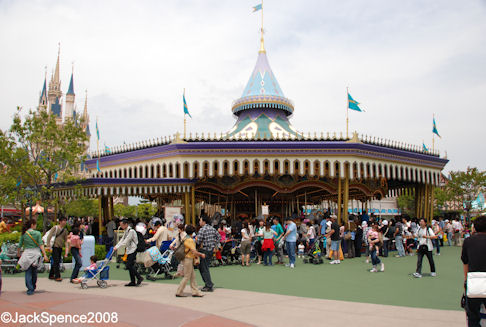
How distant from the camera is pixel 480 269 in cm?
593

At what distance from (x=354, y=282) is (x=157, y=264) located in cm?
610

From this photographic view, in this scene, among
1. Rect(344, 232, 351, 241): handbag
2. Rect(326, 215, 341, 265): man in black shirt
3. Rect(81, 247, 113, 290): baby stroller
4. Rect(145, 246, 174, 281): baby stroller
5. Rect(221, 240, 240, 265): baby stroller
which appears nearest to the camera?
Rect(81, 247, 113, 290): baby stroller

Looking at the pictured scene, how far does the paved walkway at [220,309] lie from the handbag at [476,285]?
1893mm

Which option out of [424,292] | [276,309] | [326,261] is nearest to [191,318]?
[276,309]

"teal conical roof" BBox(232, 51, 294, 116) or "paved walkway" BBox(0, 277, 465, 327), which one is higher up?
"teal conical roof" BBox(232, 51, 294, 116)

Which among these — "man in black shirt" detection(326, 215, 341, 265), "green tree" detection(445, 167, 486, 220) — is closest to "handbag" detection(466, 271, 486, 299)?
"man in black shirt" detection(326, 215, 341, 265)

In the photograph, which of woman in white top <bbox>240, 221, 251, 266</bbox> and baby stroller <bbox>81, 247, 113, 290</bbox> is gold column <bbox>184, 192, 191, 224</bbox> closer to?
woman in white top <bbox>240, 221, 251, 266</bbox>

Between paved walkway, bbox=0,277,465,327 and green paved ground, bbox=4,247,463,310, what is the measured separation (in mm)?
908

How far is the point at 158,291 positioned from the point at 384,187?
27.4 metres

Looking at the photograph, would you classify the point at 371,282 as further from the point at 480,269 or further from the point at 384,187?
the point at 384,187

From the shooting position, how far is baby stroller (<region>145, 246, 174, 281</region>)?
13.3 meters

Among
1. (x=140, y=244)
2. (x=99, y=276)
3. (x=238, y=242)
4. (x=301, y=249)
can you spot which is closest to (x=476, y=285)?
(x=140, y=244)

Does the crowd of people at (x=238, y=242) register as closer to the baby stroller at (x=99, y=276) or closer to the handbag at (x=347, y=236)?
the handbag at (x=347, y=236)

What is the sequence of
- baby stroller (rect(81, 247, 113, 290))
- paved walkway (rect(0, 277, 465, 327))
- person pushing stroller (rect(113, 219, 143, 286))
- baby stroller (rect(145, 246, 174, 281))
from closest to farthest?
paved walkway (rect(0, 277, 465, 327)) < baby stroller (rect(81, 247, 113, 290)) < person pushing stroller (rect(113, 219, 143, 286)) < baby stroller (rect(145, 246, 174, 281))
